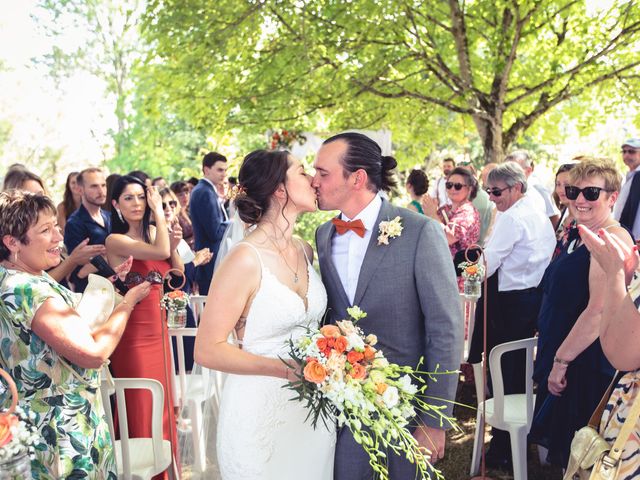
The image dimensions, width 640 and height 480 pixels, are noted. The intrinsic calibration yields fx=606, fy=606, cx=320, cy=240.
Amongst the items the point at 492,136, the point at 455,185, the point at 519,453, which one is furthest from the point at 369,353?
the point at 492,136

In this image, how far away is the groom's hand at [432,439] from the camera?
8.73 ft

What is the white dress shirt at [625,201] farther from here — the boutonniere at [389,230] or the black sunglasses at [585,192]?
the boutonniere at [389,230]

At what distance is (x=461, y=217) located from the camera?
6.11m

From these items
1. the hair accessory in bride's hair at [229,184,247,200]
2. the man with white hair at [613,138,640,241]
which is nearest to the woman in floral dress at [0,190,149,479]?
the hair accessory in bride's hair at [229,184,247,200]

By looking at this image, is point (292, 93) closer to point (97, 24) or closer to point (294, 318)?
point (294, 318)

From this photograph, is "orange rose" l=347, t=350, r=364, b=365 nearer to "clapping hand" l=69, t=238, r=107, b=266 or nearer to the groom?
the groom

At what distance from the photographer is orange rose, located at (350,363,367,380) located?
220cm

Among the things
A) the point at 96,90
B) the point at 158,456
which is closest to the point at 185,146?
the point at 96,90

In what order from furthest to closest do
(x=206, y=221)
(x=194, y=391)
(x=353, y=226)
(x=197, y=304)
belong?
1. (x=206, y=221)
2. (x=197, y=304)
3. (x=194, y=391)
4. (x=353, y=226)

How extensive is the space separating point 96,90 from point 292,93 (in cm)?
2120

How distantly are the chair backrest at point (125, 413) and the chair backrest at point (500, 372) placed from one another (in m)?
2.07

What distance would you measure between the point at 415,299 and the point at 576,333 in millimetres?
1027

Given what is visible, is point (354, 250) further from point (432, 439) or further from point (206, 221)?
point (206, 221)

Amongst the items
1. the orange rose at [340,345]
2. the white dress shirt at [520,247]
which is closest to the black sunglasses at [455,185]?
the white dress shirt at [520,247]
